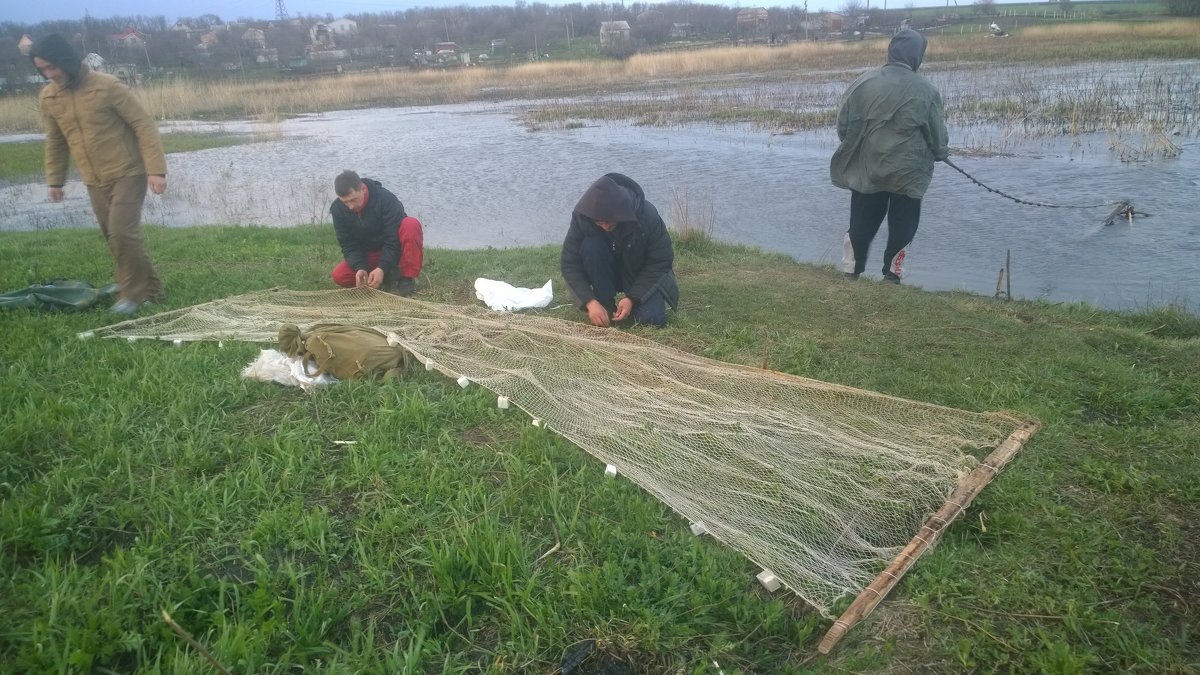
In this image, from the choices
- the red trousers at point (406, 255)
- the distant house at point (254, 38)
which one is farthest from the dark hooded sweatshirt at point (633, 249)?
the distant house at point (254, 38)

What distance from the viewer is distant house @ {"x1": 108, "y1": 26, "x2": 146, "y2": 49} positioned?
35688 millimetres

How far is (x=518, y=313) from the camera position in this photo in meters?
5.94

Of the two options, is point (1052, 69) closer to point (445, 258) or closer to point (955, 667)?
point (445, 258)

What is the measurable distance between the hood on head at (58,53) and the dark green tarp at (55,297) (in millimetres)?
1526

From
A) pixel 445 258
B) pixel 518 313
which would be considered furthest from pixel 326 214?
pixel 518 313

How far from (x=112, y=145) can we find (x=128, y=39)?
38.0 m

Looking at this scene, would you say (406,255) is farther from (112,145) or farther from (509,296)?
(112,145)

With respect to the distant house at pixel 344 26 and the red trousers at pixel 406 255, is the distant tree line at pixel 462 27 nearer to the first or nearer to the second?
the distant house at pixel 344 26

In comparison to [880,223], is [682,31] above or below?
above

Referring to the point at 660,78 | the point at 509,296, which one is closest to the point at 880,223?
the point at 509,296

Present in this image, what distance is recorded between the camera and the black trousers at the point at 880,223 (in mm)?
6973

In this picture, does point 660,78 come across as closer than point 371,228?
No

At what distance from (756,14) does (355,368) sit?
64.2 m

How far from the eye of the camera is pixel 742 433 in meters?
3.55
